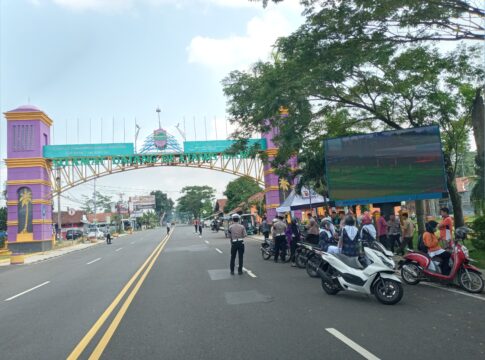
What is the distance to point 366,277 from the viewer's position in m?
8.26

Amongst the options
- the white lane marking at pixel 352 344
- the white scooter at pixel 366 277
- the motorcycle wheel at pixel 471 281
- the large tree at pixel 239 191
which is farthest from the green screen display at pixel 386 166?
the large tree at pixel 239 191

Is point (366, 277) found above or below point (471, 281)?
above

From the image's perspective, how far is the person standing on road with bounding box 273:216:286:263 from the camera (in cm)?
1541

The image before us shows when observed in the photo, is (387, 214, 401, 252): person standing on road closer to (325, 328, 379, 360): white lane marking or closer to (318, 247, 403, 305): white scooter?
(318, 247, 403, 305): white scooter

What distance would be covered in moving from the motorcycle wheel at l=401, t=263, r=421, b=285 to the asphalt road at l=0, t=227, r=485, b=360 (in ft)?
0.98

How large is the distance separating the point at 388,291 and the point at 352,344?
275cm

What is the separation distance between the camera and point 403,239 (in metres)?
15.3

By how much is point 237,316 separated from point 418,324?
2.89 metres

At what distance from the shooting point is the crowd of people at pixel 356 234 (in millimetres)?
9070

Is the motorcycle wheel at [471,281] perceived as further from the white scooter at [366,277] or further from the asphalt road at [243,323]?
the white scooter at [366,277]

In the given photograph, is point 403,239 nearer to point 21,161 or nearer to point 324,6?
point 324,6

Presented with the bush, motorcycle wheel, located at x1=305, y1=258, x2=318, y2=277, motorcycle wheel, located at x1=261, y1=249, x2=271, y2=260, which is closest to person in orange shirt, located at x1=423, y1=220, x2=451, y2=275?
motorcycle wheel, located at x1=305, y1=258, x2=318, y2=277

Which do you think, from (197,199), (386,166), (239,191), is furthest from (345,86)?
(197,199)

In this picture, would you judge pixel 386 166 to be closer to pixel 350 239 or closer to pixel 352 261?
pixel 350 239
